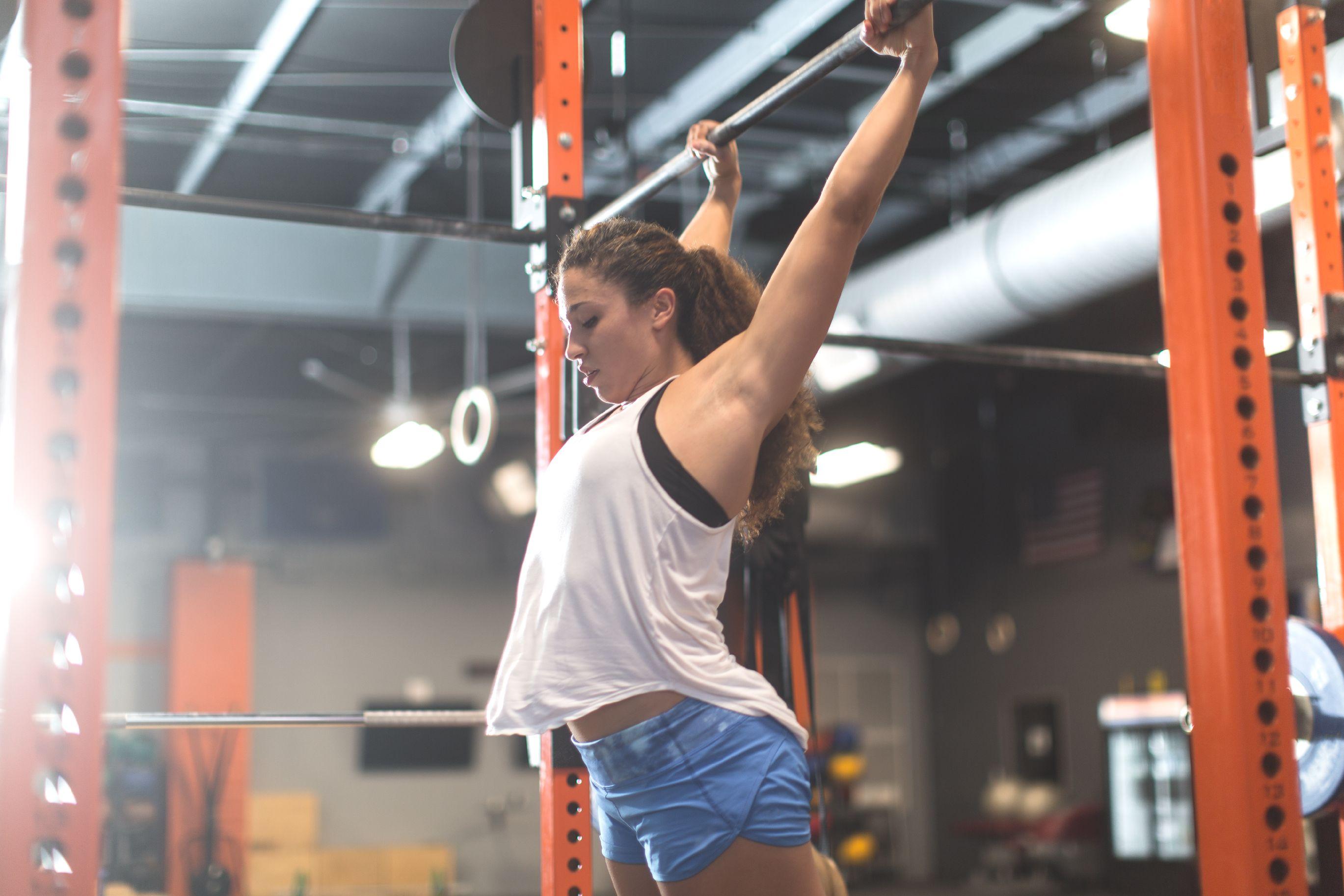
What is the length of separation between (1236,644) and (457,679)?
34.8 ft

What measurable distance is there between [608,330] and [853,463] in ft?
25.9

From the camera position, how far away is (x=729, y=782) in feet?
4.89

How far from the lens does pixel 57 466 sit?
4.00ft

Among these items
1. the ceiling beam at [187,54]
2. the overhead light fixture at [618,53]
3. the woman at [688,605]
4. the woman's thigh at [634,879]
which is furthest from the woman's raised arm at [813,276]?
the ceiling beam at [187,54]

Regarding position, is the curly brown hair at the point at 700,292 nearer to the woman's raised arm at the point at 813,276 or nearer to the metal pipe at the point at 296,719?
the woman's raised arm at the point at 813,276

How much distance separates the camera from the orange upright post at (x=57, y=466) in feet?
3.92

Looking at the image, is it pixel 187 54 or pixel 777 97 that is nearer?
pixel 777 97

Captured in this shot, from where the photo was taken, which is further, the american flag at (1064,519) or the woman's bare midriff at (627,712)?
the american flag at (1064,519)

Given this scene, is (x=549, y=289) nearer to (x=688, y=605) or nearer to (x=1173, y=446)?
(x=688, y=605)

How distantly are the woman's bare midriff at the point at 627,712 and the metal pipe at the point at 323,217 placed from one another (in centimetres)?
107

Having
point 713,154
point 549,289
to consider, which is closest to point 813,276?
point 713,154

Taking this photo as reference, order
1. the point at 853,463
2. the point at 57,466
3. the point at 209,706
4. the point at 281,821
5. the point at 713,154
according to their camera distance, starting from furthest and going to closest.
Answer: the point at 281,821 < the point at 209,706 < the point at 853,463 < the point at 713,154 < the point at 57,466

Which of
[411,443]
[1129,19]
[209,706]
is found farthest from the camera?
[209,706]

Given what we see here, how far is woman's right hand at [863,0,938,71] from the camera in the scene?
1636 mm
